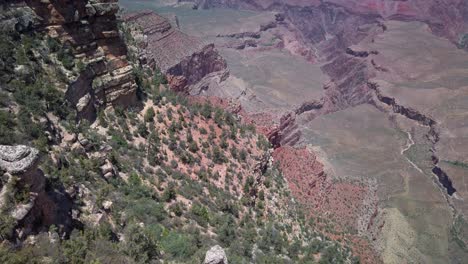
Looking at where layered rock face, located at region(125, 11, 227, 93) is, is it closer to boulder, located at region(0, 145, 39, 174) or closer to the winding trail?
the winding trail

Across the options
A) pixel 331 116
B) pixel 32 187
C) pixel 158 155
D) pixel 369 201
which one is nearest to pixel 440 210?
pixel 369 201

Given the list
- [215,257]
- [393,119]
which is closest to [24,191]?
[215,257]

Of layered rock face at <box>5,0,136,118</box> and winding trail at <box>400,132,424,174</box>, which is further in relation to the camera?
winding trail at <box>400,132,424,174</box>

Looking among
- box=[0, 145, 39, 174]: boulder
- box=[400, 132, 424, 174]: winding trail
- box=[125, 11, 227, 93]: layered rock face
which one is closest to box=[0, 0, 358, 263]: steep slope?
box=[0, 145, 39, 174]: boulder

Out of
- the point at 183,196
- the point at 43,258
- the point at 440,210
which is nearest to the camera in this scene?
the point at 43,258

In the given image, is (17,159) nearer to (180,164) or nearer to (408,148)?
(180,164)

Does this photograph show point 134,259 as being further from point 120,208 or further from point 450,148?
point 450,148
